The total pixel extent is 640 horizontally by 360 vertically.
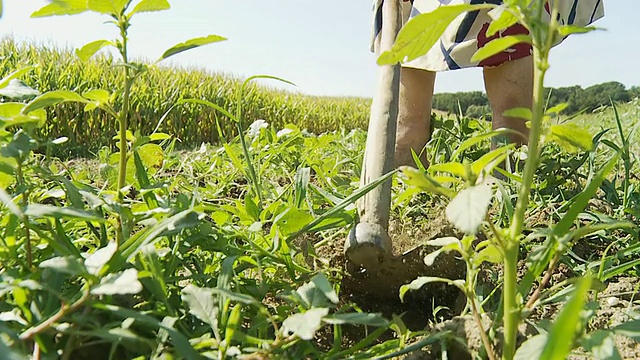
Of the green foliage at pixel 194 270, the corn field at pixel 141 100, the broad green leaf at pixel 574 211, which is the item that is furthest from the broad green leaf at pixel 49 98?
the corn field at pixel 141 100

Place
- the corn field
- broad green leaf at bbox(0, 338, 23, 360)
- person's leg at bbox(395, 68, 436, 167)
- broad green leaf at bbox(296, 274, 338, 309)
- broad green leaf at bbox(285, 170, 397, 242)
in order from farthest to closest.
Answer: the corn field → person's leg at bbox(395, 68, 436, 167) → broad green leaf at bbox(285, 170, 397, 242) → broad green leaf at bbox(296, 274, 338, 309) → broad green leaf at bbox(0, 338, 23, 360)

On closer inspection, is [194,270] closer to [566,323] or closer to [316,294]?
[316,294]

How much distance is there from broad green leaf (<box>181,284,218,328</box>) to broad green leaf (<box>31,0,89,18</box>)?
1.20 ft

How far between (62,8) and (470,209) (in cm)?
53

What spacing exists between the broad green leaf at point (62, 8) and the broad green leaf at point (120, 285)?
343mm

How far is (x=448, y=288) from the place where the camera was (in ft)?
3.71

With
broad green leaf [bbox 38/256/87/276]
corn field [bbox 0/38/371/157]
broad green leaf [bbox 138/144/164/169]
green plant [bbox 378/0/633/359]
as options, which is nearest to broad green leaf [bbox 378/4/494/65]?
green plant [bbox 378/0/633/359]

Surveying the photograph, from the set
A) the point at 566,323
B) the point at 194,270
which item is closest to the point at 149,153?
the point at 194,270

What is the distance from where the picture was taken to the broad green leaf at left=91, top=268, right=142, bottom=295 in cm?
47

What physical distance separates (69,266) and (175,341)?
0.39 ft

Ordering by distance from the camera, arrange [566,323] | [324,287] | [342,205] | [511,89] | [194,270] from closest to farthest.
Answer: [566,323] < [324,287] < [194,270] < [342,205] < [511,89]

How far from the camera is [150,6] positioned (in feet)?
2.19

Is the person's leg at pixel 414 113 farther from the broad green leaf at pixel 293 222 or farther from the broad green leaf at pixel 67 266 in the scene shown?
the broad green leaf at pixel 67 266

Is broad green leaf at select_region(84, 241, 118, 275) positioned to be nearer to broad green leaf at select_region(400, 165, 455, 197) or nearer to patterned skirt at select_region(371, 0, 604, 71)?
broad green leaf at select_region(400, 165, 455, 197)
